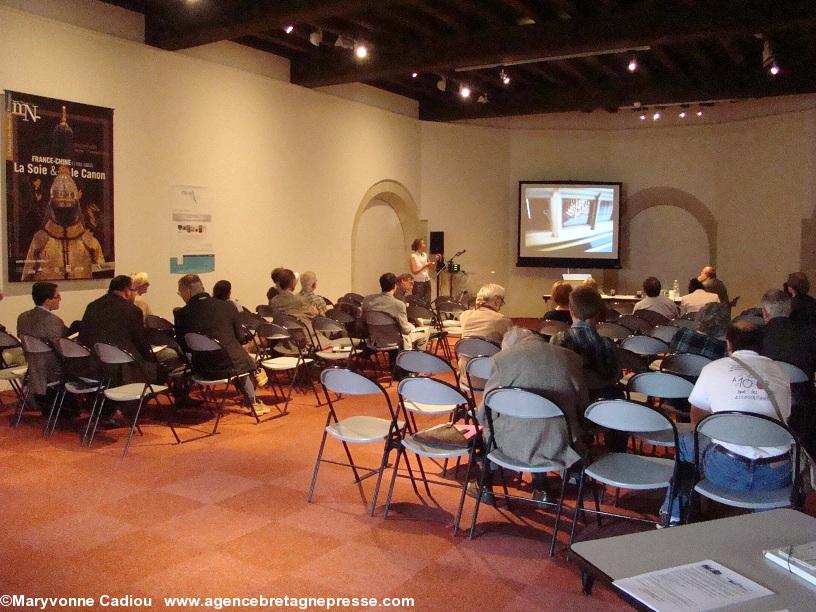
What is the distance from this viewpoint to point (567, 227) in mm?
14258

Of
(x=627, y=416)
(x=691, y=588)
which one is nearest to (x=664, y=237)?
(x=627, y=416)

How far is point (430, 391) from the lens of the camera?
160 inches

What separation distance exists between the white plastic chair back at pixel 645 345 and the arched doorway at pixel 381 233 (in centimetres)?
679

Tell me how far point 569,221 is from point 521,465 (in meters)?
11.0

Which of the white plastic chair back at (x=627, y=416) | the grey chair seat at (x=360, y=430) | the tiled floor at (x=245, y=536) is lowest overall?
the tiled floor at (x=245, y=536)

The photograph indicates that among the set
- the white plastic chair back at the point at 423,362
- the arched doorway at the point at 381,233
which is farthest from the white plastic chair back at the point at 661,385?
the arched doorway at the point at 381,233

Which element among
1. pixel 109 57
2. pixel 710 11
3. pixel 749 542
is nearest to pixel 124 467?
pixel 749 542

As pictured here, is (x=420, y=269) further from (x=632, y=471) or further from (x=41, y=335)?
(x=632, y=471)

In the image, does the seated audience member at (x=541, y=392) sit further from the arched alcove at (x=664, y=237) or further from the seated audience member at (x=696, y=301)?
the arched alcove at (x=664, y=237)

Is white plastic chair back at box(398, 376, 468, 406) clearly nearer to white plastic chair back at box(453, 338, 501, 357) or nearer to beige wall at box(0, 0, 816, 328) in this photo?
white plastic chair back at box(453, 338, 501, 357)

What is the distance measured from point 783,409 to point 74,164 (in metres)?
6.97

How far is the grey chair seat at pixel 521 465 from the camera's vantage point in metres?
3.73

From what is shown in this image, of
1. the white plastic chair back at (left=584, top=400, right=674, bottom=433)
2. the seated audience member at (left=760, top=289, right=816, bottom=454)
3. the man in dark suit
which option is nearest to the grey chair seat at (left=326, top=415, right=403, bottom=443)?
the white plastic chair back at (left=584, top=400, right=674, bottom=433)

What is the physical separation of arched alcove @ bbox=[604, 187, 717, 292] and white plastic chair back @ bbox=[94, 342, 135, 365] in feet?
35.6
